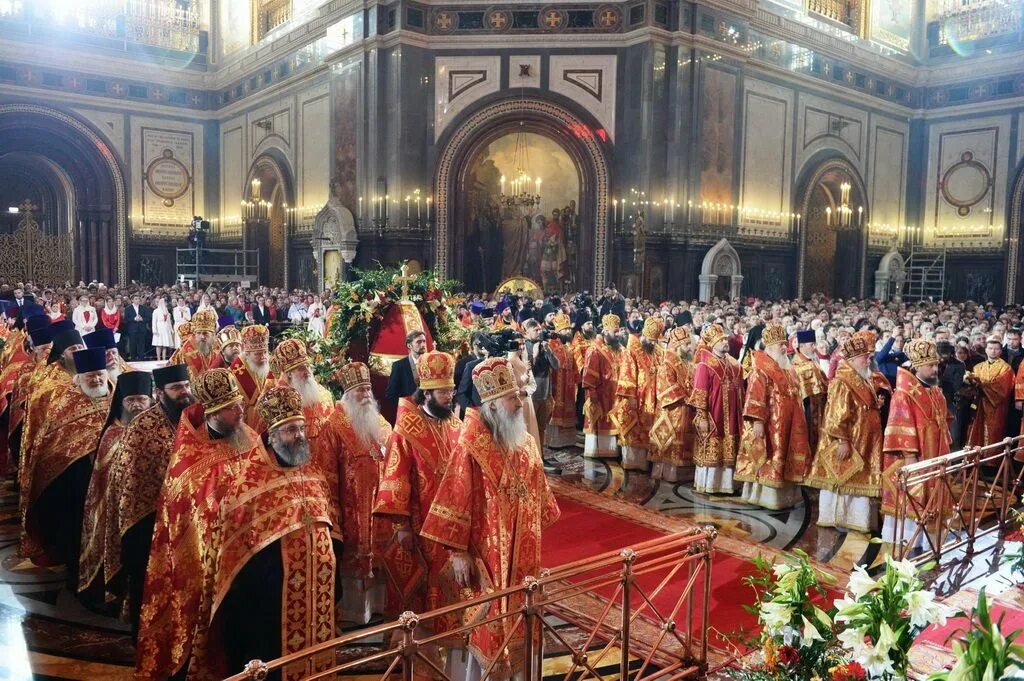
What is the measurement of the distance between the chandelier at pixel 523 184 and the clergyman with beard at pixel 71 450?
16.4 meters

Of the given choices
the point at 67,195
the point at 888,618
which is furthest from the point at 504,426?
the point at 67,195

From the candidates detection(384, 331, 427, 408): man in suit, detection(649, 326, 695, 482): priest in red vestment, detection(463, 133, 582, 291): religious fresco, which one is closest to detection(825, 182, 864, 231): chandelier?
Result: detection(463, 133, 582, 291): religious fresco

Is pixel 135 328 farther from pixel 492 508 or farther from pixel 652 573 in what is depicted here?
pixel 492 508

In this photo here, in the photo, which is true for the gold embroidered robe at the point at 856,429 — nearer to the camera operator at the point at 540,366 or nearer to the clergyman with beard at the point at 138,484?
the camera operator at the point at 540,366

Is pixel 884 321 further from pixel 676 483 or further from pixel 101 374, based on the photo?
pixel 101 374

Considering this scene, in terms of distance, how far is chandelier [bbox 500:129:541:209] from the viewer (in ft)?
69.3

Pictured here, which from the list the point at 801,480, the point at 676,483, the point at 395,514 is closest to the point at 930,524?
the point at 801,480

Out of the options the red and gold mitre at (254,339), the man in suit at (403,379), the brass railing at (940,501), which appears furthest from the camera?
the red and gold mitre at (254,339)

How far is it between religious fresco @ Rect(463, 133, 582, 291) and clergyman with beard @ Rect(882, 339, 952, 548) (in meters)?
14.4

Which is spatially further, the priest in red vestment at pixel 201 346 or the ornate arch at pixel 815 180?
the ornate arch at pixel 815 180

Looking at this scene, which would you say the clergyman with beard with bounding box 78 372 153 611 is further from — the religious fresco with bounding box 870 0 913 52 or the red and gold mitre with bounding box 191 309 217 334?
the religious fresco with bounding box 870 0 913 52

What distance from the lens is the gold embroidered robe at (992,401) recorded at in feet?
30.8

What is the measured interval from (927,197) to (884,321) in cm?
1592

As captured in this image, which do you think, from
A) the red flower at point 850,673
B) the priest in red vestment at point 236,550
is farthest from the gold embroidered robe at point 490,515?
the red flower at point 850,673
